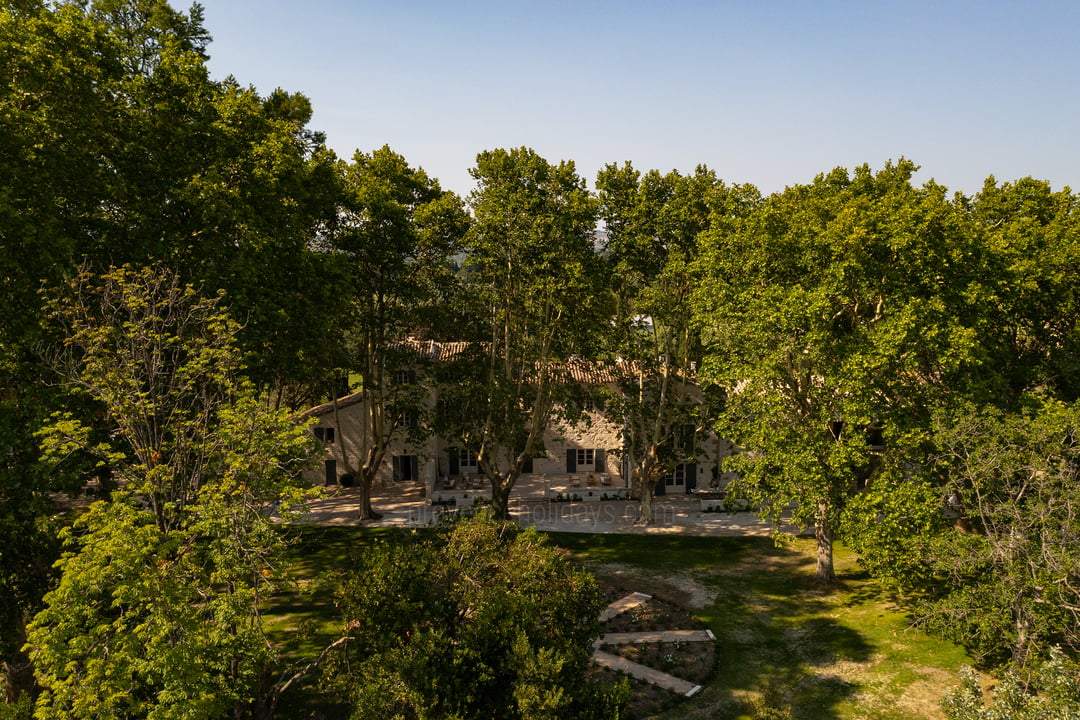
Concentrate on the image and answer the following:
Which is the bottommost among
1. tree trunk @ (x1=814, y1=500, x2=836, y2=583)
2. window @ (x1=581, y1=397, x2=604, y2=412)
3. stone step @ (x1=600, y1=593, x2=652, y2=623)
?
stone step @ (x1=600, y1=593, x2=652, y2=623)

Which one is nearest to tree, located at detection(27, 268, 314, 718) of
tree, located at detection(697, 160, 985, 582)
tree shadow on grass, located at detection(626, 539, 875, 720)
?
tree shadow on grass, located at detection(626, 539, 875, 720)

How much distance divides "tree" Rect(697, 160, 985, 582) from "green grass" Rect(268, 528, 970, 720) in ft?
12.3

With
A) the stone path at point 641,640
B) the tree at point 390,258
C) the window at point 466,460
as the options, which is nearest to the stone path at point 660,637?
the stone path at point 641,640

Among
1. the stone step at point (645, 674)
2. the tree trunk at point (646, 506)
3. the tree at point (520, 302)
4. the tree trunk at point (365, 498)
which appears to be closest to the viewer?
the stone step at point (645, 674)

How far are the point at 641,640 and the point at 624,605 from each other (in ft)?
8.56

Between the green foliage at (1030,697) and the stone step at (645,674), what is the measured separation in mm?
6722

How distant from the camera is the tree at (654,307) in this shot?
93.9 feet

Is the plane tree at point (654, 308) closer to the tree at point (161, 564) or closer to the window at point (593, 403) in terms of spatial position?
the window at point (593, 403)

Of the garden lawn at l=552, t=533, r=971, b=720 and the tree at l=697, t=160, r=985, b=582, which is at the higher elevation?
the tree at l=697, t=160, r=985, b=582

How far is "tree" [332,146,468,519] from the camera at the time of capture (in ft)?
92.5

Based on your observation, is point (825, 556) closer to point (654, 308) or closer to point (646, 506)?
point (646, 506)

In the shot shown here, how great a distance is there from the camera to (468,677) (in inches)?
529

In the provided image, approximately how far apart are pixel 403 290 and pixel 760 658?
73.1 ft

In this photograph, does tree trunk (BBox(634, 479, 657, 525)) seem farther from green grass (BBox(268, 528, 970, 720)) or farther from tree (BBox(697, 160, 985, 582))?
tree (BBox(697, 160, 985, 582))
